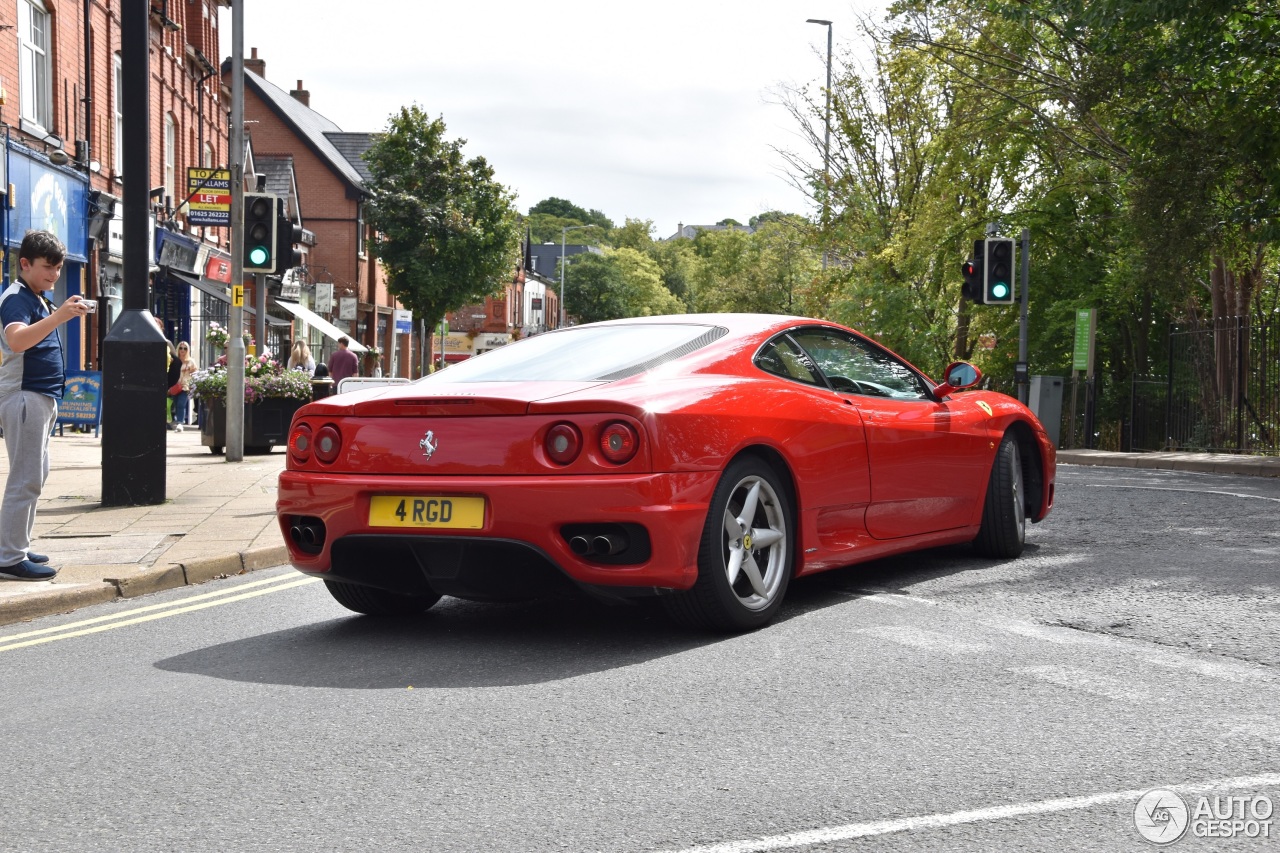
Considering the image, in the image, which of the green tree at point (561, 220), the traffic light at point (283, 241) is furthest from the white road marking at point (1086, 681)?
the green tree at point (561, 220)

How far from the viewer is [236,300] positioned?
16859mm

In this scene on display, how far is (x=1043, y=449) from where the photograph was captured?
27.4ft

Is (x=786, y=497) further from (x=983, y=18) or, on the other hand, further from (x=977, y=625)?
(x=983, y=18)

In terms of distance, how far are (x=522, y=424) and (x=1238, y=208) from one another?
1623 centimetres

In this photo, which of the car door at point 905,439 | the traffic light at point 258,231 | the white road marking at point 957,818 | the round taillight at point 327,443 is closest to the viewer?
the white road marking at point 957,818

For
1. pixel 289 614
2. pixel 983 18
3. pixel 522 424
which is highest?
pixel 983 18

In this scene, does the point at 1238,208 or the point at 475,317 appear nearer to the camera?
the point at 1238,208

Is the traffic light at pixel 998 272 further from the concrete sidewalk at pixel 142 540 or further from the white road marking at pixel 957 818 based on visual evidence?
the white road marking at pixel 957 818

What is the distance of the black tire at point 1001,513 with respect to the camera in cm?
783

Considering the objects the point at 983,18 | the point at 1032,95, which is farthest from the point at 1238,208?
the point at 983,18

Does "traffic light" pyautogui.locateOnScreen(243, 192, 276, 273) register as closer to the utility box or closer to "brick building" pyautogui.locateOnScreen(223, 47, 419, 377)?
the utility box

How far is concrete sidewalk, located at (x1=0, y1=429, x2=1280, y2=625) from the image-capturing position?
22.9 ft

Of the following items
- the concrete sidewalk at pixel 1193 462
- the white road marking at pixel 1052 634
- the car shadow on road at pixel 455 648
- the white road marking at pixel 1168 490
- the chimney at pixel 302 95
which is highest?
the chimney at pixel 302 95

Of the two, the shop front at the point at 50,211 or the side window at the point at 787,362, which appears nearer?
the side window at the point at 787,362
